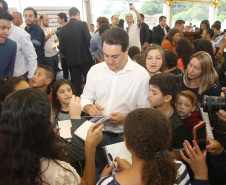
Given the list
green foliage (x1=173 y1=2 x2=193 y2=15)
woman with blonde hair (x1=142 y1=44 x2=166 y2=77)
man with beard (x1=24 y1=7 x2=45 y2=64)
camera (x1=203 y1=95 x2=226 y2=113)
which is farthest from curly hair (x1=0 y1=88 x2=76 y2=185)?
green foliage (x1=173 y1=2 x2=193 y2=15)

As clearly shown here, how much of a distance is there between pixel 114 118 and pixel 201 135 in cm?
62

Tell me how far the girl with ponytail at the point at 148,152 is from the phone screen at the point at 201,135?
399 millimetres

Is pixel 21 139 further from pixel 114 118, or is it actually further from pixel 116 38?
pixel 116 38

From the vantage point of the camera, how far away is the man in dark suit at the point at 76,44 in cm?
390

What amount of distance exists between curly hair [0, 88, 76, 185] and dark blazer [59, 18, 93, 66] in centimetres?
322

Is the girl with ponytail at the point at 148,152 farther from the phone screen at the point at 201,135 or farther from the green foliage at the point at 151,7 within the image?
the green foliage at the point at 151,7

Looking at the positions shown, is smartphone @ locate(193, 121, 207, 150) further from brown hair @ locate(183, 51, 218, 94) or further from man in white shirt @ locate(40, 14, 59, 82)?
man in white shirt @ locate(40, 14, 59, 82)

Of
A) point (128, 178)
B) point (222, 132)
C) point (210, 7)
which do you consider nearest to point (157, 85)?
point (222, 132)

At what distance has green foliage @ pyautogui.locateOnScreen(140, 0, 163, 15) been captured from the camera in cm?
1166

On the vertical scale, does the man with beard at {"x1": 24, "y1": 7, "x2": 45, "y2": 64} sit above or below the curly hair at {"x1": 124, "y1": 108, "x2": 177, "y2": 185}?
above

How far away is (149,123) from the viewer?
93 centimetres

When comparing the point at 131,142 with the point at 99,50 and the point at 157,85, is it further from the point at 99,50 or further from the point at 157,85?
the point at 99,50

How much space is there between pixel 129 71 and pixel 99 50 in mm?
2565

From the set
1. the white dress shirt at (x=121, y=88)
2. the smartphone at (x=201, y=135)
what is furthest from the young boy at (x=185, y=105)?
the smartphone at (x=201, y=135)
